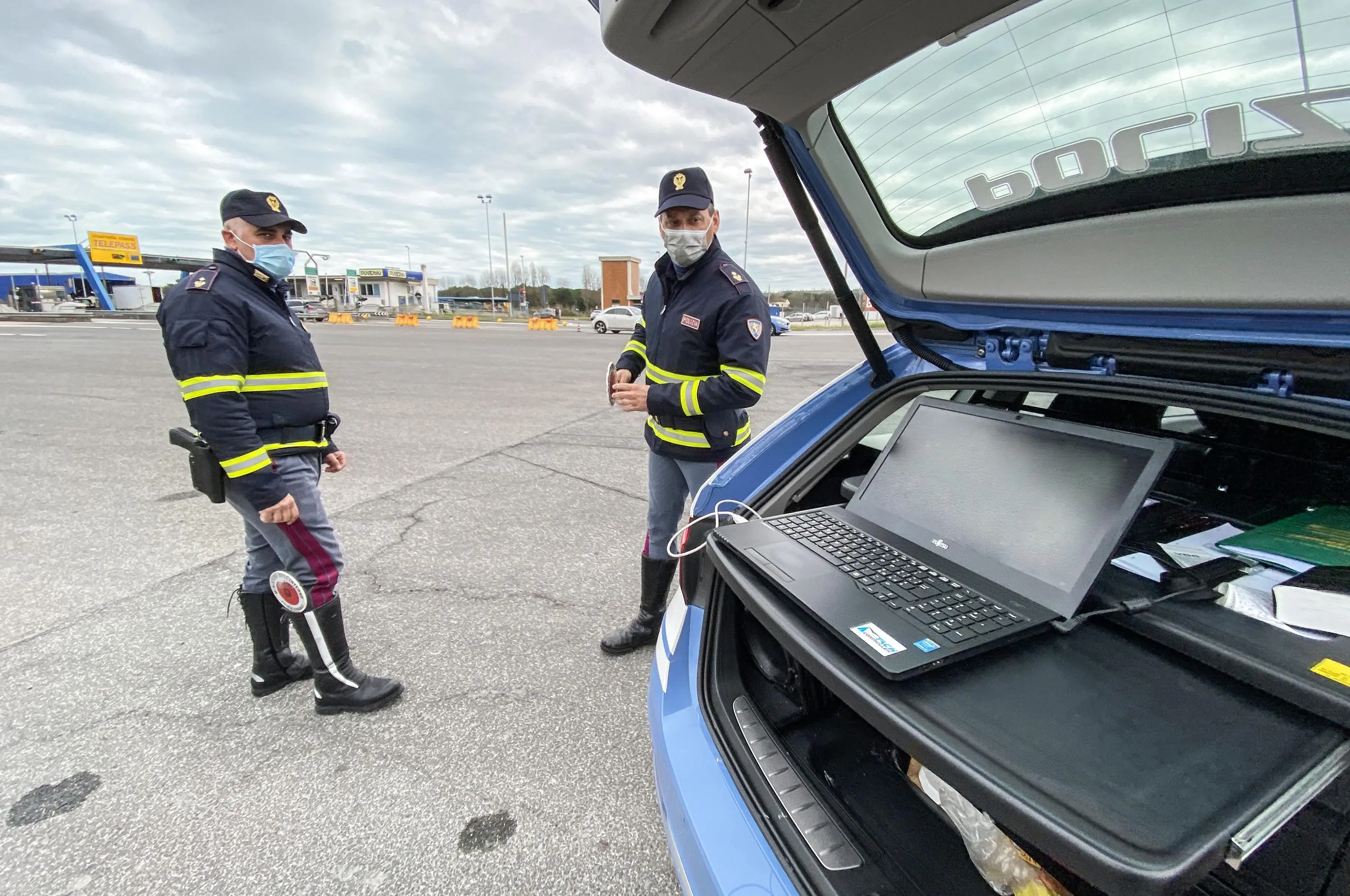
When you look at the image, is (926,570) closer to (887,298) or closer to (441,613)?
(887,298)

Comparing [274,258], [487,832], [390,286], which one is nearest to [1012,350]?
[487,832]

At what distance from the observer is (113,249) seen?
42938 millimetres

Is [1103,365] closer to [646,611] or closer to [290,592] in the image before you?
[646,611]

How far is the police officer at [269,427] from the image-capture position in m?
1.81

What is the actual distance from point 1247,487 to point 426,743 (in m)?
2.56

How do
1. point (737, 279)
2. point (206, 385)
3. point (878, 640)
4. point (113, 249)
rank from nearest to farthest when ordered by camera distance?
point (878, 640) < point (206, 385) < point (737, 279) < point (113, 249)

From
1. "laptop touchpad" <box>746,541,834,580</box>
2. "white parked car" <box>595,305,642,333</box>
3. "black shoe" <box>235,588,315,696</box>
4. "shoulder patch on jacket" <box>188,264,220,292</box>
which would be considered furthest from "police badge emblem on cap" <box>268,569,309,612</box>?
"white parked car" <box>595,305,642,333</box>

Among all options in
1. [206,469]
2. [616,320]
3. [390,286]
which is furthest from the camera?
[390,286]

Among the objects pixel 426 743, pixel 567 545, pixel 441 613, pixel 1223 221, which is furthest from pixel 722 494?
pixel 567 545

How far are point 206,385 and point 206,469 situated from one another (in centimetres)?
32

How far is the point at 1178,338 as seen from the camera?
1.14m

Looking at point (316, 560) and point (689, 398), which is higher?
point (689, 398)

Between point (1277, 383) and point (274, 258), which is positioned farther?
point (274, 258)

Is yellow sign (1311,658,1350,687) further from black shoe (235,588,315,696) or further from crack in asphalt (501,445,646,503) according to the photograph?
crack in asphalt (501,445,646,503)
